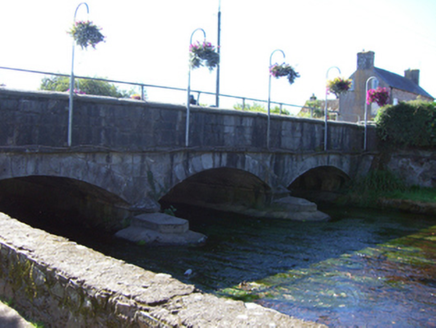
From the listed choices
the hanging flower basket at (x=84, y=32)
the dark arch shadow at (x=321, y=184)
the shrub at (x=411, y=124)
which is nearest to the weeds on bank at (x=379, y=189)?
the dark arch shadow at (x=321, y=184)

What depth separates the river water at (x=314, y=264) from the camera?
6.51 meters

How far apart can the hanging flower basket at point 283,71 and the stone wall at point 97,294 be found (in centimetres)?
998

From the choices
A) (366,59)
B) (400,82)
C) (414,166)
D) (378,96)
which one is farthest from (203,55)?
(400,82)

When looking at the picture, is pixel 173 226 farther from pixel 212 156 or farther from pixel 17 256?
pixel 17 256

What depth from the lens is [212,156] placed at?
11.7m

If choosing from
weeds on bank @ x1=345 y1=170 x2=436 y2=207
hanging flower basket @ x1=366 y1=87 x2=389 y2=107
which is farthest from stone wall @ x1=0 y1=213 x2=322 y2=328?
hanging flower basket @ x1=366 y1=87 x2=389 y2=107

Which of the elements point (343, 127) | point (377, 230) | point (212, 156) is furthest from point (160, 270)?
point (343, 127)

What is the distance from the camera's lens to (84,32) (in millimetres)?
8461

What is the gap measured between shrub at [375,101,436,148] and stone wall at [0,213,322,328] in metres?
16.4

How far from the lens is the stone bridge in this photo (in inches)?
320

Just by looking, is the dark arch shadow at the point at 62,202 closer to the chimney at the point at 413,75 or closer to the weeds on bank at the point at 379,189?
the weeds on bank at the point at 379,189

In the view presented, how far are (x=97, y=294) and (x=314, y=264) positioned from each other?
6.53 metres

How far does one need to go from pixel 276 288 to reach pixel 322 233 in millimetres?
4890

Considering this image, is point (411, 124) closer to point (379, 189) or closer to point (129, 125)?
point (379, 189)
